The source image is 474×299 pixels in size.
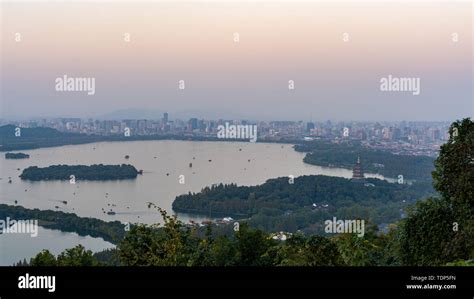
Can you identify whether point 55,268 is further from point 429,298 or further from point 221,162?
point 221,162

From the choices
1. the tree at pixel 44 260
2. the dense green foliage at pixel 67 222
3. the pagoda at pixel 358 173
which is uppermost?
the pagoda at pixel 358 173

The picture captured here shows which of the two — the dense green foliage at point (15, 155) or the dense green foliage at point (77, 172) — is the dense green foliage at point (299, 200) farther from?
the dense green foliage at point (15, 155)

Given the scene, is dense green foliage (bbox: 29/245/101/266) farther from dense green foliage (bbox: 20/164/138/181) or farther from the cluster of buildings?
the cluster of buildings

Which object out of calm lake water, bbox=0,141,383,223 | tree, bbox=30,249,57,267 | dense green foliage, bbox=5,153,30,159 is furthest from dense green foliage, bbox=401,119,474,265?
dense green foliage, bbox=5,153,30,159

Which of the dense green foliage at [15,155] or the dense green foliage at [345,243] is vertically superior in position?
the dense green foliage at [15,155]

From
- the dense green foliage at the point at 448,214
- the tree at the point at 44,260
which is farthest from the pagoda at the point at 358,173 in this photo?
the tree at the point at 44,260

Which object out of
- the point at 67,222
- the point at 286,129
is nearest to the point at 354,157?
the point at 286,129

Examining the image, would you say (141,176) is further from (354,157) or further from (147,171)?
(354,157)

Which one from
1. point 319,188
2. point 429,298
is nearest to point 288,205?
point 319,188
